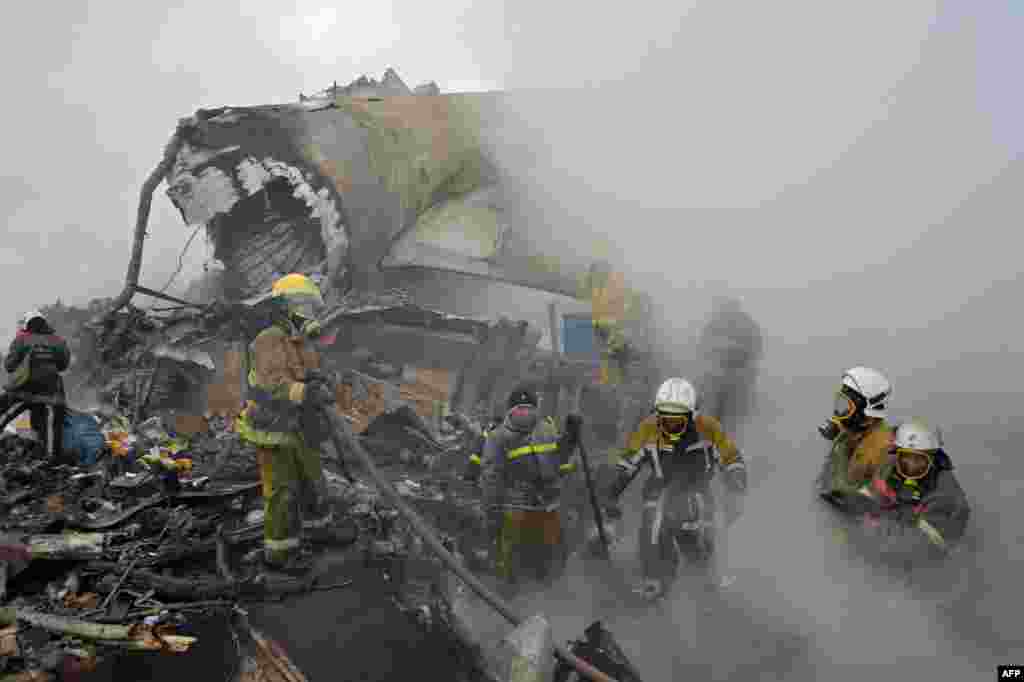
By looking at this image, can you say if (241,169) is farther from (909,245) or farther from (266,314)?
(909,245)

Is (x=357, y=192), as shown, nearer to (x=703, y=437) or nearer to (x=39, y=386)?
(x=39, y=386)

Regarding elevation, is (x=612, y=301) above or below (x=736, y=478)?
above

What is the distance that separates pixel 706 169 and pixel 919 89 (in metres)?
2.76

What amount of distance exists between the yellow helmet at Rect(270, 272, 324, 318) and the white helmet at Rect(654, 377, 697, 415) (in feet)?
7.73

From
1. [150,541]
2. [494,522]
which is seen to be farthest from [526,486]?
[150,541]

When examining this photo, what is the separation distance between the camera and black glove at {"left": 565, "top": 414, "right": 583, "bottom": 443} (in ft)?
17.9

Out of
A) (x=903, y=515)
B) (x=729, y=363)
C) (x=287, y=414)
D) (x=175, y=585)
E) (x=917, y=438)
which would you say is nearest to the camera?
(x=917, y=438)

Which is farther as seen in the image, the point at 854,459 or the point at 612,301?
the point at 612,301

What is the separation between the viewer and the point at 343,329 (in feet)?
26.9

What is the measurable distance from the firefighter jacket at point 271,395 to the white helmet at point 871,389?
3431mm

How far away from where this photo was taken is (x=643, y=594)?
548 centimetres

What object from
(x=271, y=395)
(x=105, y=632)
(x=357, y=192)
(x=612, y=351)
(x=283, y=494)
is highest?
(x=357, y=192)

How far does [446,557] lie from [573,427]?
131cm

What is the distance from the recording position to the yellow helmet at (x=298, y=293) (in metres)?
5.13
